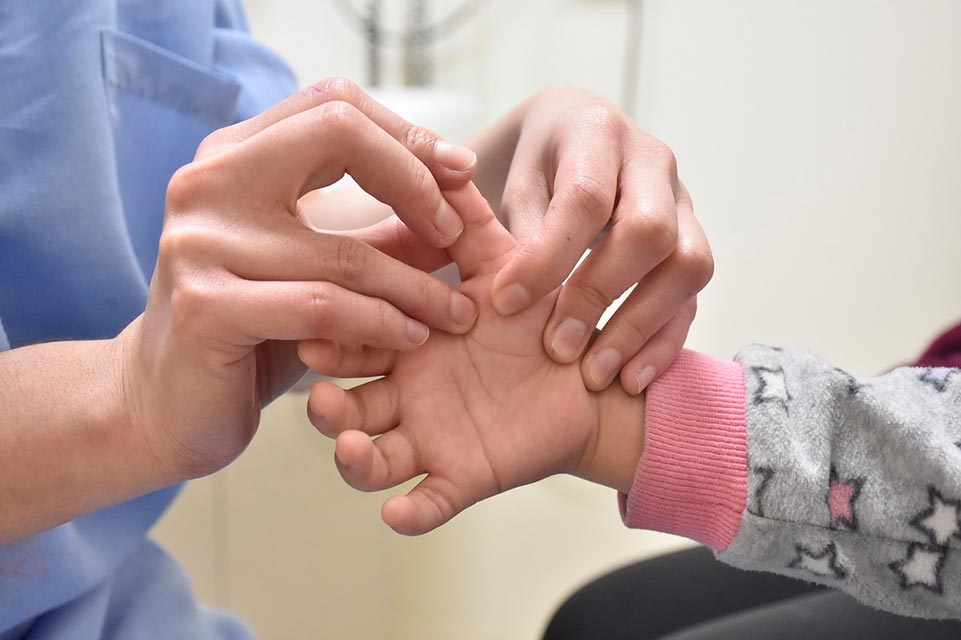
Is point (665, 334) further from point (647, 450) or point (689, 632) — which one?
point (689, 632)

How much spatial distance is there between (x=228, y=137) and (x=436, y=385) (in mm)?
186

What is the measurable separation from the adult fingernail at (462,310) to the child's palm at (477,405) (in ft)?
0.04

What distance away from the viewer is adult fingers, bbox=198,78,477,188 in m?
0.39

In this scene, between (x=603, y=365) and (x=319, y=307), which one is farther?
(x=603, y=365)

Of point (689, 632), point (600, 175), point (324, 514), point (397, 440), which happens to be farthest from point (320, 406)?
point (324, 514)

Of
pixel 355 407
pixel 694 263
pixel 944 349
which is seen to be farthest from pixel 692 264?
pixel 944 349

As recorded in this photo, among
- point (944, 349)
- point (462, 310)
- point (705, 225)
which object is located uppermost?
point (462, 310)

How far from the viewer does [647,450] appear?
50 centimetres

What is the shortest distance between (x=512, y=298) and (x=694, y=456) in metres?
0.15

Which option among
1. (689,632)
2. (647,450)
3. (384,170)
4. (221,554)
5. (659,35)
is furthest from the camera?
(659,35)

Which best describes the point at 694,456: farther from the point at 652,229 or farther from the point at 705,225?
the point at 705,225

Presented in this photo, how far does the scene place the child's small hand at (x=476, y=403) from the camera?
0.46 m

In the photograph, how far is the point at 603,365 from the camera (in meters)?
0.48

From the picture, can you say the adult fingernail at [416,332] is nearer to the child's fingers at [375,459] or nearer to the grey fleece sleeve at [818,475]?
the child's fingers at [375,459]
